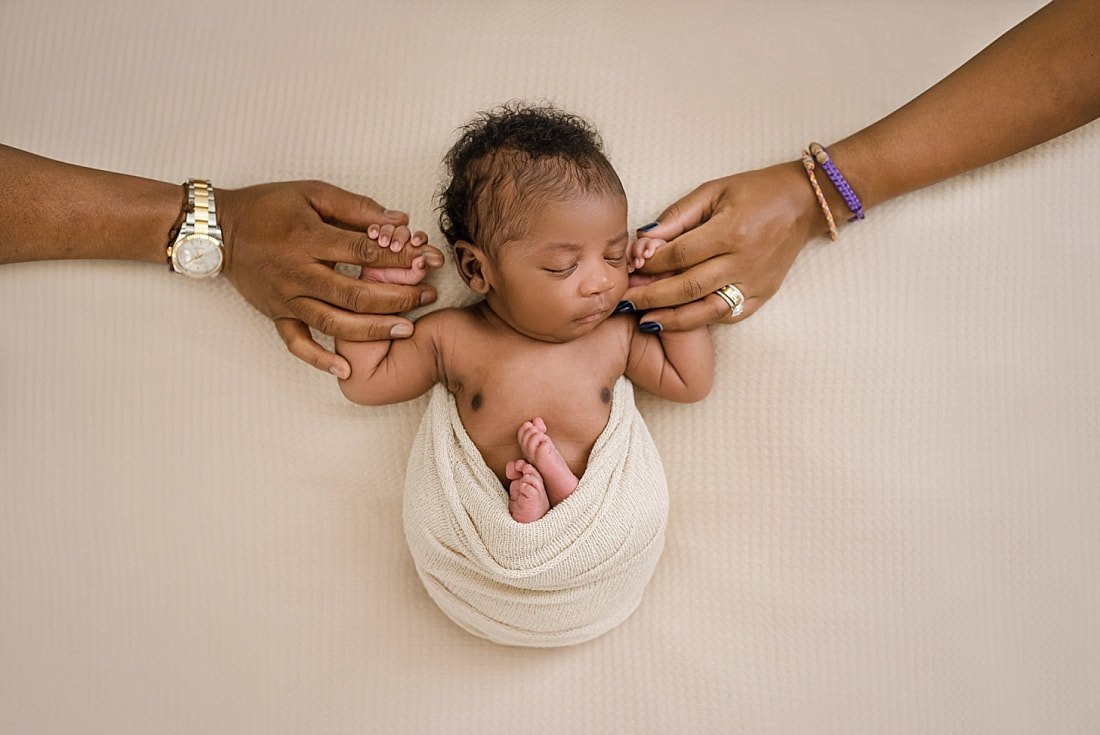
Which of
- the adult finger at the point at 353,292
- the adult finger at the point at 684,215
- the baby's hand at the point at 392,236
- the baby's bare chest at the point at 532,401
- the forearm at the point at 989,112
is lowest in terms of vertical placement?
the baby's bare chest at the point at 532,401

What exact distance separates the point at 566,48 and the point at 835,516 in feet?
2.62

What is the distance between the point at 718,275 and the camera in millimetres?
1292

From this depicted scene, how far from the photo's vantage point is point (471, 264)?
50.5 inches

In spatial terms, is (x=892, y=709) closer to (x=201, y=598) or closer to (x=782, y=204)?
(x=782, y=204)

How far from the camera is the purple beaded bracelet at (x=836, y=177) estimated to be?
4.41 feet

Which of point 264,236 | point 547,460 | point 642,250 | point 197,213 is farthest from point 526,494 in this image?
point 197,213

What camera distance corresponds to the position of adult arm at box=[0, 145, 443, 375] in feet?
4.24

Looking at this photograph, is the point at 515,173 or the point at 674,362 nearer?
the point at 515,173

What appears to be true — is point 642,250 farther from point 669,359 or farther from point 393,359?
point 393,359

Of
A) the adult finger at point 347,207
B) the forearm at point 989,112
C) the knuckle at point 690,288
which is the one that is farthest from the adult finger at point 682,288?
the adult finger at point 347,207

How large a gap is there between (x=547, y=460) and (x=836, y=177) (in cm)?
56

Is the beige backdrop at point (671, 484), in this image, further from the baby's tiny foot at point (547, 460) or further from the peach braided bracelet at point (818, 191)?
the baby's tiny foot at point (547, 460)

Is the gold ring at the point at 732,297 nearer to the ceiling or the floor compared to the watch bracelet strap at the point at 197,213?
nearer to the floor

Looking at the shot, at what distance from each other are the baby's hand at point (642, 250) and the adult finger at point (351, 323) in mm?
310
